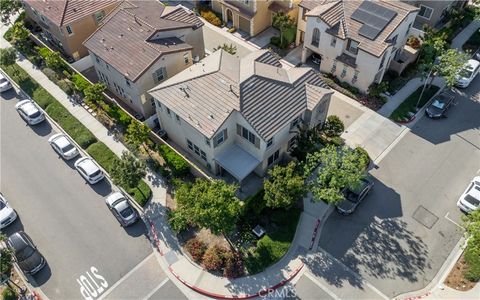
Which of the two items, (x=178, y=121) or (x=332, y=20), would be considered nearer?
(x=178, y=121)

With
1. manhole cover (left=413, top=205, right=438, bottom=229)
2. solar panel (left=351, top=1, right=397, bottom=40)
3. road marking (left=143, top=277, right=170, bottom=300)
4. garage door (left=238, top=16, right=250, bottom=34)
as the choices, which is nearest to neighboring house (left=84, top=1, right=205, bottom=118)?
garage door (left=238, top=16, right=250, bottom=34)

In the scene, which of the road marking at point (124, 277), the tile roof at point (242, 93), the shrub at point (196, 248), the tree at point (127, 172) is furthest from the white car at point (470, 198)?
the tree at point (127, 172)

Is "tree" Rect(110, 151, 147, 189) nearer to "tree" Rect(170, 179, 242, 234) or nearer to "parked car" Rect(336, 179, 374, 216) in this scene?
"tree" Rect(170, 179, 242, 234)

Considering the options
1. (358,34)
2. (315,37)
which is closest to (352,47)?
(358,34)

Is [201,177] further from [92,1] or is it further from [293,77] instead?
[92,1]

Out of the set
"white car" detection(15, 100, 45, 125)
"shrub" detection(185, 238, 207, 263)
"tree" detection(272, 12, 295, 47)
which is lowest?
"shrub" detection(185, 238, 207, 263)

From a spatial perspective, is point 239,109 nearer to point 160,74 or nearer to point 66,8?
point 160,74

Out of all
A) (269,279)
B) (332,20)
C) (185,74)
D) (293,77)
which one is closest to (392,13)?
(332,20)
